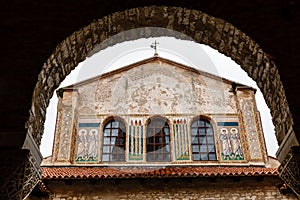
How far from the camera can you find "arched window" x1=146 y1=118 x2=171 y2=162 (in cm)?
1091

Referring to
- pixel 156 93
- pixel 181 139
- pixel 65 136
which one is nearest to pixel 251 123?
pixel 181 139

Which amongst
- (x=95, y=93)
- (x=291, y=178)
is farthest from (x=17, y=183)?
(x=95, y=93)

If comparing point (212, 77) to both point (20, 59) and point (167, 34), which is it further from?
point (20, 59)

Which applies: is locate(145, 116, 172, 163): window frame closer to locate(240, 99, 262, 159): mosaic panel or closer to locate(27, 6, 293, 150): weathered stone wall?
locate(240, 99, 262, 159): mosaic panel

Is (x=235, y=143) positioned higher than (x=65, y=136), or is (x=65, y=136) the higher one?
(x=65, y=136)

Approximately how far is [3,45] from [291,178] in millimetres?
3294

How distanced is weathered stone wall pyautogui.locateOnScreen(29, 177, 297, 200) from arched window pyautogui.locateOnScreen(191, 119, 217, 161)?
1.67 metres

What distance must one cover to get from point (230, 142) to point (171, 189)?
2.93m

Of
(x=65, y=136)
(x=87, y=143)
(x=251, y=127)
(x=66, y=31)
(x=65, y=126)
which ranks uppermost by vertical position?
(x=65, y=126)

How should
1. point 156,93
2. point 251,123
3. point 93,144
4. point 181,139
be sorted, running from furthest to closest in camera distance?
point 156,93
point 251,123
point 181,139
point 93,144

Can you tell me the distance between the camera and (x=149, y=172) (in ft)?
30.5

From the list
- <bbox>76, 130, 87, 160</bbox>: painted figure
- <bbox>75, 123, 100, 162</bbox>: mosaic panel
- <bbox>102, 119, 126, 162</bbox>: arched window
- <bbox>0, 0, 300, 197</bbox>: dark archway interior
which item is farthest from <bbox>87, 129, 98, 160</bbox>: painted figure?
<bbox>0, 0, 300, 197</bbox>: dark archway interior

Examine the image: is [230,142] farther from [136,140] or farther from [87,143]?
[87,143]

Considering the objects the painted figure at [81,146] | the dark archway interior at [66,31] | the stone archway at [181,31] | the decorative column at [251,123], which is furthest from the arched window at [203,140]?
the dark archway interior at [66,31]
